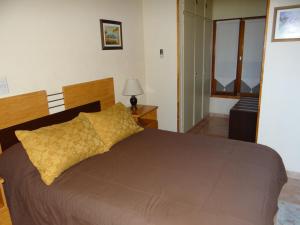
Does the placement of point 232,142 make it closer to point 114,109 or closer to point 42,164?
point 114,109

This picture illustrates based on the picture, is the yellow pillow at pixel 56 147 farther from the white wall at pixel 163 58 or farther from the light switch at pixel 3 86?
the white wall at pixel 163 58

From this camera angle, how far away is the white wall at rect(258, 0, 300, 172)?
272cm

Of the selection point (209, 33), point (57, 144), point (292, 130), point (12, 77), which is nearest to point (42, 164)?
point (57, 144)

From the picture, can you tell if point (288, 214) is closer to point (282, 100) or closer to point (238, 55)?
point (282, 100)

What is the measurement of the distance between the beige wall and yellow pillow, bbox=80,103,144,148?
3438 mm

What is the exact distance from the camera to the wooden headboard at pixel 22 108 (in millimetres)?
2039

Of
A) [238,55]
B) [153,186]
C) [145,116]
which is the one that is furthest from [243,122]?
[153,186]

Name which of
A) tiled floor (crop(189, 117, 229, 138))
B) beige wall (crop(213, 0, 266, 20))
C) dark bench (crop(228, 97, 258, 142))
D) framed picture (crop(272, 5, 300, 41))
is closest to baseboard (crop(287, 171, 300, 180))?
dark bench (crop(228, 97, 258, 142))

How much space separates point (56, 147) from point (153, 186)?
0.79 m

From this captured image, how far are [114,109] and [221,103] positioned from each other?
3288 mm

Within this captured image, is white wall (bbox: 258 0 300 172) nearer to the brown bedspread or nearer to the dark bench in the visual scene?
the dark bench

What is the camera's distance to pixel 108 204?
4.99ft

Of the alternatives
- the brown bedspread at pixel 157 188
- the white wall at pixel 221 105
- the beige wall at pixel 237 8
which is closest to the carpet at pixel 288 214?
the brown bedspread at pixel 157 188

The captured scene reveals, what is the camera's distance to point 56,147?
74.4 inches
